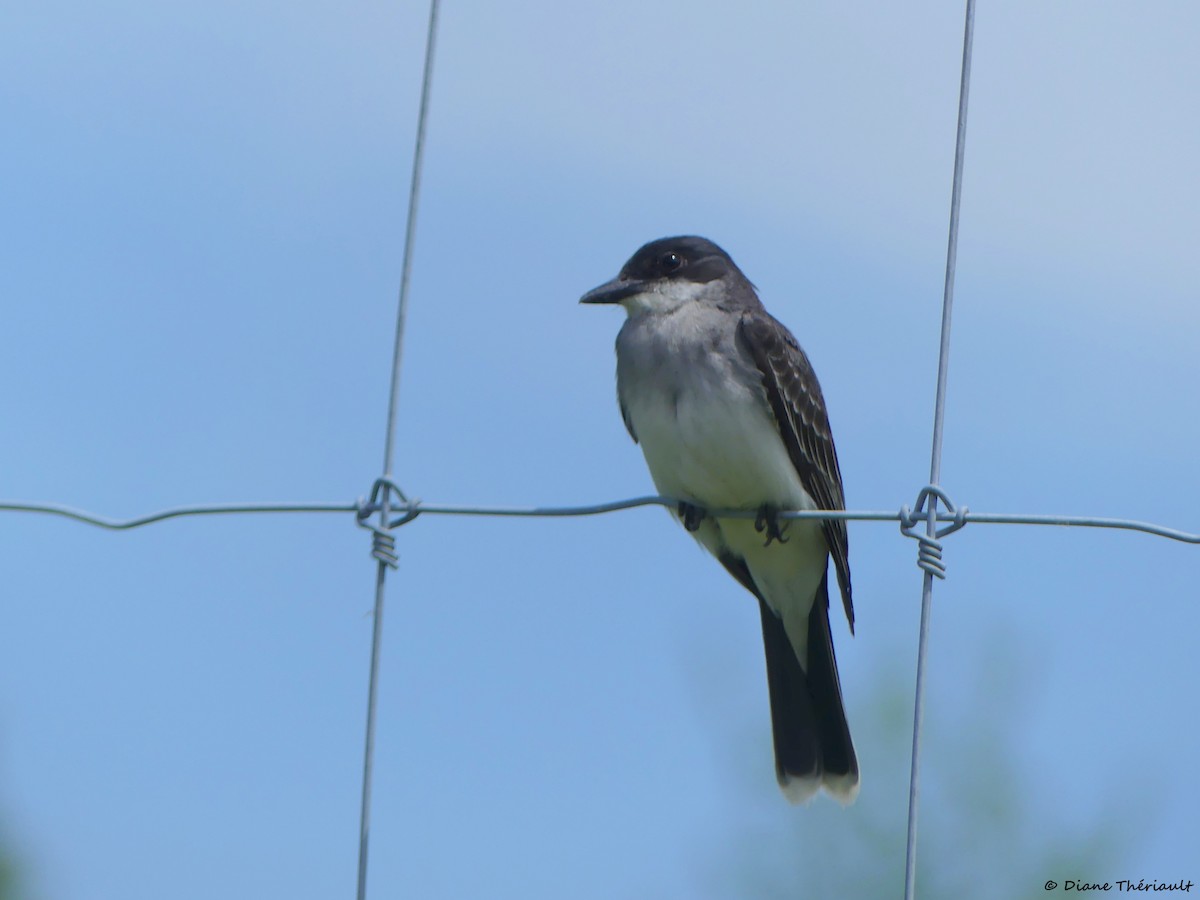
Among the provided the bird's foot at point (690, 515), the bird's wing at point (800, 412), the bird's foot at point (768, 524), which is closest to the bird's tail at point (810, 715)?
the bird's wing at point (800, 412)

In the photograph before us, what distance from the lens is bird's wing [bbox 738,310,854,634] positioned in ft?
14.7

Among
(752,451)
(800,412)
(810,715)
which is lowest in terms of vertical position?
(810,715)

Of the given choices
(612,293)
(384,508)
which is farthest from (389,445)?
(612,293)

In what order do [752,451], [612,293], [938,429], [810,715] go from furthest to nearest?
1. [612,293]
2. [810,715]
3. [752,451]
4. [938,429]

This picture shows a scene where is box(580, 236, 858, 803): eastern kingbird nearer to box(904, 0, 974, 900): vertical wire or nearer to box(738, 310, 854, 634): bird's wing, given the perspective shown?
box(738, 310, 854, 634): bird's wing

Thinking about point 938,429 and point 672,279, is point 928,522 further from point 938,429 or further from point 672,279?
point 672,279

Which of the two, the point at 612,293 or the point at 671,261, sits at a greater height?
the point at 671,261

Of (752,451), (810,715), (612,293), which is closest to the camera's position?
(752,451)

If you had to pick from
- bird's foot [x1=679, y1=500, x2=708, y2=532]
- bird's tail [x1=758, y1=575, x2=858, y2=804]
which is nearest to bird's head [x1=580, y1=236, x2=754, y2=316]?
bird's foot [x1=679, y1=500, x2=708, y2=532]

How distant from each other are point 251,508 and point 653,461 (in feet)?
5.00

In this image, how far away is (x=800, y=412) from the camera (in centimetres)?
455

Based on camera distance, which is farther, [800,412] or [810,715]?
[810,715]

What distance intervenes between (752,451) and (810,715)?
36.0 inches

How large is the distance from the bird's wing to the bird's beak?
0.39m
